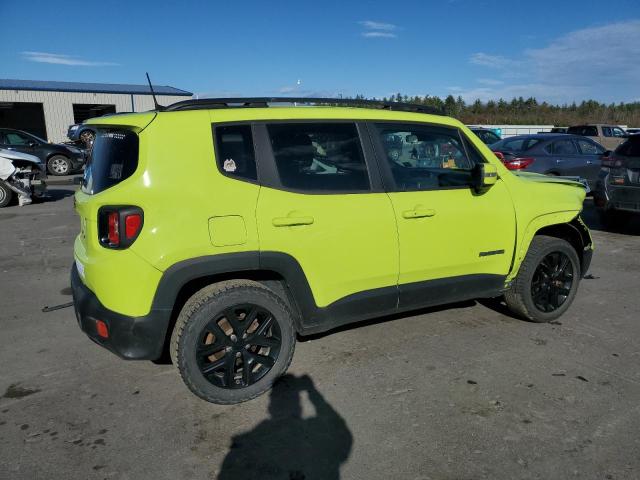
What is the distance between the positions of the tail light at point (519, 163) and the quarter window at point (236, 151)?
28.6ft

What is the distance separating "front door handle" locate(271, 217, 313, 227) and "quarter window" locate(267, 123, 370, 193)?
0.21m

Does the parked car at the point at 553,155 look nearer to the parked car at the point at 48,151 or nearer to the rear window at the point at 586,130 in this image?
the rear window at the point at 586,130

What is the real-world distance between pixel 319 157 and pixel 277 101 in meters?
0.48

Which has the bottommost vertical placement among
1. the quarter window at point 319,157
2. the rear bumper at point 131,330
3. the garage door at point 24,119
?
the rear bumper at point 131,330

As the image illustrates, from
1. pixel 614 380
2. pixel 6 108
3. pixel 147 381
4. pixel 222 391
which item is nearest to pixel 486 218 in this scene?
pixel 614 380

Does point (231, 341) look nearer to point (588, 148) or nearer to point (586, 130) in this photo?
point (588, 148)

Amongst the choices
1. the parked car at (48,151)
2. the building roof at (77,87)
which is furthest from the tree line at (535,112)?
the parked car at (48,151)

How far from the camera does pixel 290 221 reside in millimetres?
3041

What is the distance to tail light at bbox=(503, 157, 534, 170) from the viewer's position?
34.5 ft

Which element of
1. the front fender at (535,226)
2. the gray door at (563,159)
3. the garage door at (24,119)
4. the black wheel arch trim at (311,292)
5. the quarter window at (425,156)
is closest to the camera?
the black wheel arch trim at (311,292)

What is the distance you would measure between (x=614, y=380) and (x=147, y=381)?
3.22 metres

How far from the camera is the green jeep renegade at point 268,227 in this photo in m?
2.82

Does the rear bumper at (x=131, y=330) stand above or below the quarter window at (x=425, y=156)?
below

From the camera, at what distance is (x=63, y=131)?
104 ft
